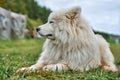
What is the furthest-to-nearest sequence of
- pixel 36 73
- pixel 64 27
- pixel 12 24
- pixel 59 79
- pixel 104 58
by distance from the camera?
pixel 12 24, pixel 104 58, pixel 64 27, pixel 36 73, pixel 59 79

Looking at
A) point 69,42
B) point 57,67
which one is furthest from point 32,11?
point 57,67

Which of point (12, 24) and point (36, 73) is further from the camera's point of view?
point (12, 24)

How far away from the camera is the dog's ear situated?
735cm

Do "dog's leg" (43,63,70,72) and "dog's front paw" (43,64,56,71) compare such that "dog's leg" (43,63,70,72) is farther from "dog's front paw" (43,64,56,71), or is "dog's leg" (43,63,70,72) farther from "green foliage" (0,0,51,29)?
"green foliage" (0,0,51,29)

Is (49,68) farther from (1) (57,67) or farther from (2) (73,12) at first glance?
(2) (73,12)

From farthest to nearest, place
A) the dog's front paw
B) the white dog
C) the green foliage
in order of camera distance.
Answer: the green foliage, the white dog, the dog's front paw

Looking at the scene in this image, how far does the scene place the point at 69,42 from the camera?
729 centimetres

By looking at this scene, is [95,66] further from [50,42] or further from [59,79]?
[59,79]

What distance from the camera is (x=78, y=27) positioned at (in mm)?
7367

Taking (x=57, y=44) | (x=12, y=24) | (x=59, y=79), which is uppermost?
(x=12, y=24)

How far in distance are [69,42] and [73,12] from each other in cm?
57

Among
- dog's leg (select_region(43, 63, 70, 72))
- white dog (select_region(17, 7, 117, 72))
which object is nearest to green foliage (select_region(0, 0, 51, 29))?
white dog (select_region(17, 7, 117, 72))

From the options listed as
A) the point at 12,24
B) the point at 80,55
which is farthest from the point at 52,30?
the point at 12,24

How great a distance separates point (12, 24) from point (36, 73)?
23.6 metres
